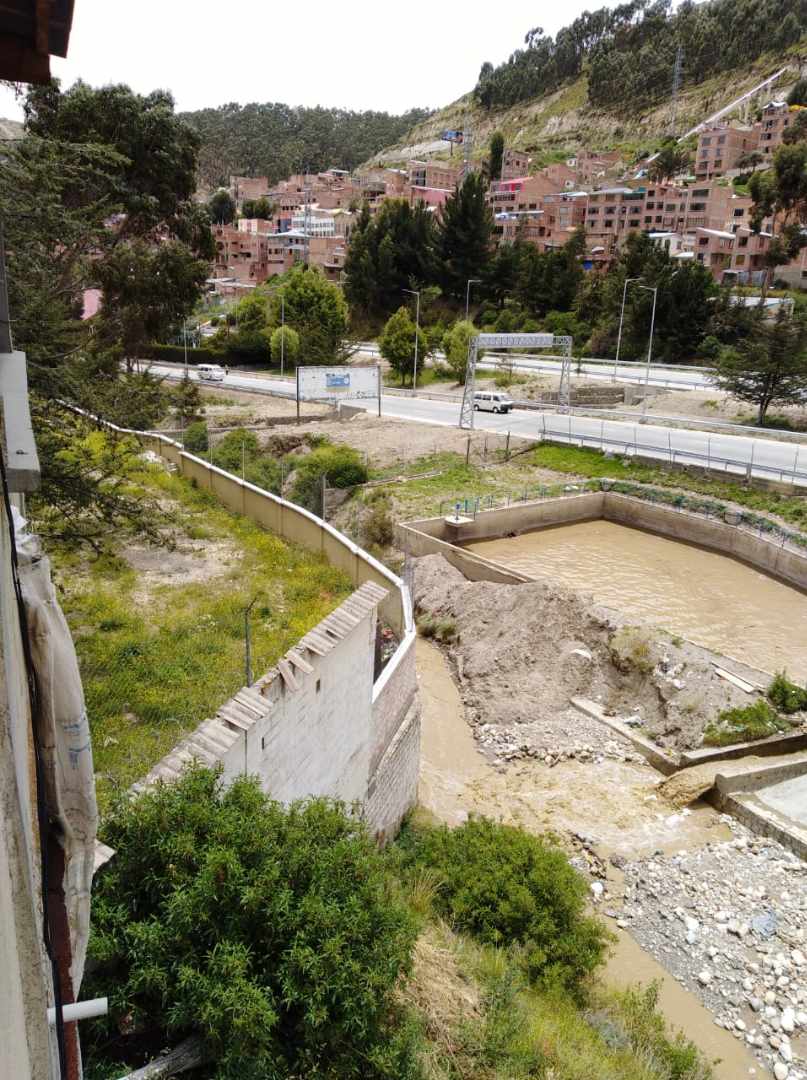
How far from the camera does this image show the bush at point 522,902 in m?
9.38

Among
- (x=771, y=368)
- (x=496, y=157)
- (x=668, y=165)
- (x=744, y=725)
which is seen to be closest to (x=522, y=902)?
(x=744, y=725)

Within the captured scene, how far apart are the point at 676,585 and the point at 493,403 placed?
65.5ft

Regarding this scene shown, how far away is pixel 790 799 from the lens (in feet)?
46.2

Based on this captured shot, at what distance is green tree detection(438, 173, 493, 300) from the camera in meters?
66.6

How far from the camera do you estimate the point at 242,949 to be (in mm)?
4996

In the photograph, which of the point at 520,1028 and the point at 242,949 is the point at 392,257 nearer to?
the point at 520,1028

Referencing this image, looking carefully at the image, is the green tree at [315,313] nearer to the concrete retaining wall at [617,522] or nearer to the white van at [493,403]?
the white van at [493,403]

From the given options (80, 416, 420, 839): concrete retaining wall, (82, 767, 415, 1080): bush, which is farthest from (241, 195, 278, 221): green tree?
(82, 767, 415, 1080): bush

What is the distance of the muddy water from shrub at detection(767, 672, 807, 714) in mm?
3412

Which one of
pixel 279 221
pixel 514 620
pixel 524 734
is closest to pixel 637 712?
pixel 524 734

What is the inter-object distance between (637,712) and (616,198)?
269 ft

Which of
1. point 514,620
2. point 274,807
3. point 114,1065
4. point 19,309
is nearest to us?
point 114,1065

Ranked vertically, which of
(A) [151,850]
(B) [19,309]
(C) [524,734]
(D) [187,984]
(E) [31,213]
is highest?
(E) [31,213]

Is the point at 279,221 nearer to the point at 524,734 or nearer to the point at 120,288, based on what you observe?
the point at 120,288
